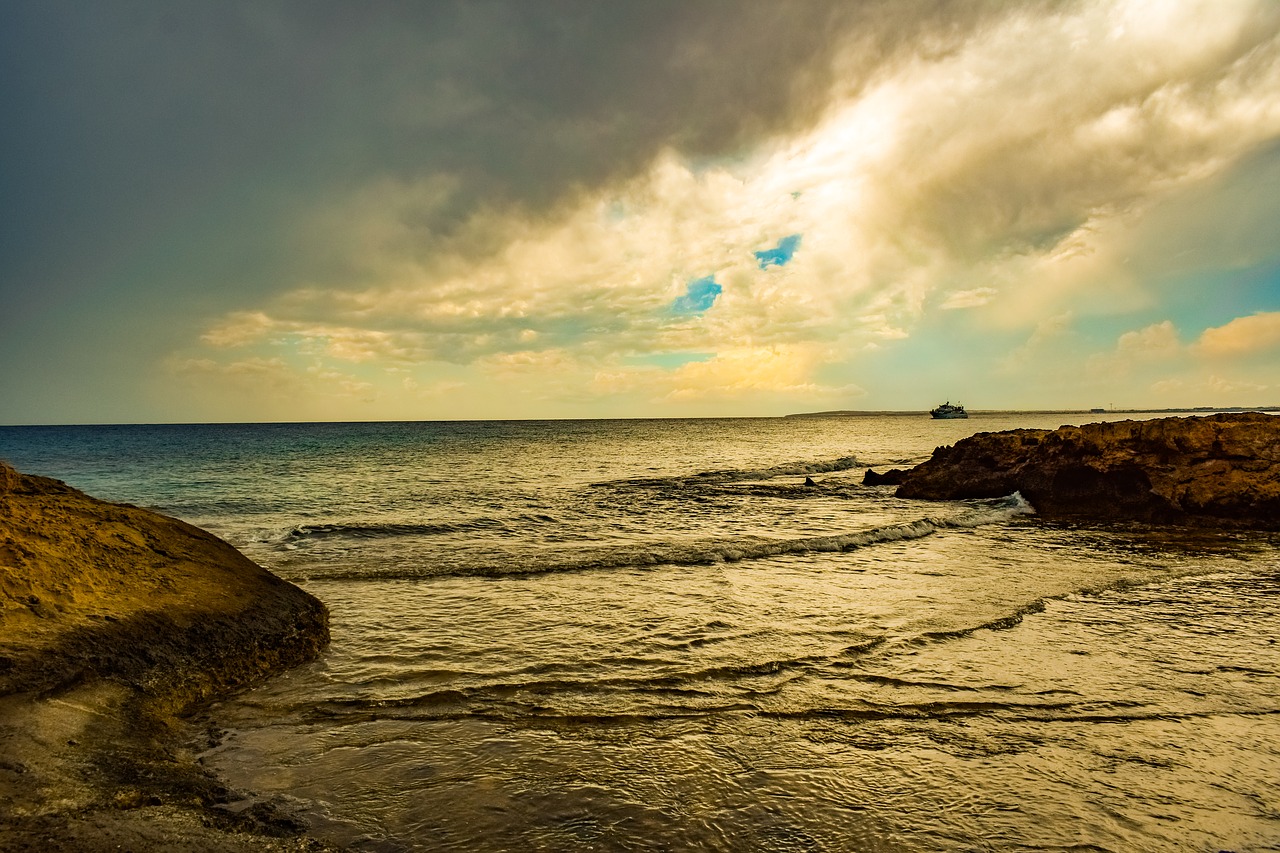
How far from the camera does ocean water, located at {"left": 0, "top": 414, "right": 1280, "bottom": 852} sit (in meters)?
4.67

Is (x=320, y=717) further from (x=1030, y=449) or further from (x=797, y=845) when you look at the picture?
(x=1030, y=449)

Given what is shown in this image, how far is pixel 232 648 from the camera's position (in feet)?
24.0

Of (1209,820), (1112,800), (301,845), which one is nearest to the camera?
(301,845)

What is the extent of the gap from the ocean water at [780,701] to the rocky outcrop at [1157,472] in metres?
3.79

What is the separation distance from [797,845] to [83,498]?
959 centimetres

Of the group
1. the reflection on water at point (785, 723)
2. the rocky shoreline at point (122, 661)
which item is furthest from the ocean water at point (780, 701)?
the rocky shoreline at point (122, 661)

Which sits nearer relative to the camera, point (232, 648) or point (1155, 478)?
point (232, 648)

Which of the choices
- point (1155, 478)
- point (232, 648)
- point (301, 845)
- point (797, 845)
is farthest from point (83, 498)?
point (1155, 478)

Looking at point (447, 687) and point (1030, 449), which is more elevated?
point (1030, 449)

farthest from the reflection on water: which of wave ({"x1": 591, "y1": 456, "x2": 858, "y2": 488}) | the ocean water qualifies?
wave ({"x1": 591, "y1": 456, "x2": 858, "y2": 488})

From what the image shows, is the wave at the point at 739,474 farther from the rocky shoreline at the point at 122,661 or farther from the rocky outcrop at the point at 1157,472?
the rocky shoreline at the point at 122,661

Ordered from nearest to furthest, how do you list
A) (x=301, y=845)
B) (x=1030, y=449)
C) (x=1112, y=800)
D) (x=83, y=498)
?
(x=301, y=845) → (x=1112, y=800) → (x=83, y=498) → (x=1030, y=449)

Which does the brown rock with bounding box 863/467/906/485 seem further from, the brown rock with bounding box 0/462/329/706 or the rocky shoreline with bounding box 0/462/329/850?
the brown rock with bounding box 0/462/329/706

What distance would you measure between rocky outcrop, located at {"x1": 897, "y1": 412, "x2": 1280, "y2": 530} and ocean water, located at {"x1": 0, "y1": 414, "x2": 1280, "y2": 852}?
12.4 feet
